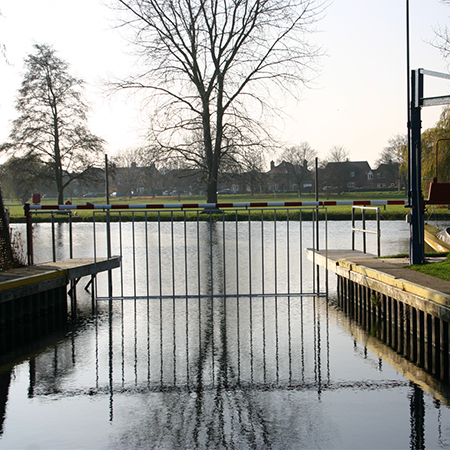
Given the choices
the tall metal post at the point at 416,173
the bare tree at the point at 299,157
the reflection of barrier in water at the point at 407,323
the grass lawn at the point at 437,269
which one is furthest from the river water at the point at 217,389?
the bare tree at the point at 299,157

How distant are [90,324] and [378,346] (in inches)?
163

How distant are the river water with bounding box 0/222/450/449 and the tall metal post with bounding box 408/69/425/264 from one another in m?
2.13

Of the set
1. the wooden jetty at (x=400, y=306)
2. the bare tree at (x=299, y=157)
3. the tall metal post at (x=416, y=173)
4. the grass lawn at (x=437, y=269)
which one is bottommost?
the wooden jetty at (x=400, y=306)

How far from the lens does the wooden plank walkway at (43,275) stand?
905 centimetres

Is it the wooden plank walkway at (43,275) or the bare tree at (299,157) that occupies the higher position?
the bare tree at (299,157)

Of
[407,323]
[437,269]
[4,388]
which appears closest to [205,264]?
[437,269]

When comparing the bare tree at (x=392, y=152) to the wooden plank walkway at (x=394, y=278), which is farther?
the bare tree at (x=392, y=152)

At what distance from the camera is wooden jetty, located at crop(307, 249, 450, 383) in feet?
22.8

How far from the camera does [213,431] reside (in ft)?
15.6

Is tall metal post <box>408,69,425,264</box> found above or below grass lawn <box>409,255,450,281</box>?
above

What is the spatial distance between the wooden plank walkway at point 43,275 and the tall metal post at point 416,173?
17.5 feet

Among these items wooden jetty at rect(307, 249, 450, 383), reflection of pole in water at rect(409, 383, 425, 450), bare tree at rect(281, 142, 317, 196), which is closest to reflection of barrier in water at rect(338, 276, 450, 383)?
wooden jetty at rect(307, 249, 450, 383)

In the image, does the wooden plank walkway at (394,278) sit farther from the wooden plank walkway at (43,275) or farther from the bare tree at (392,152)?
the bare tree at (392,152)

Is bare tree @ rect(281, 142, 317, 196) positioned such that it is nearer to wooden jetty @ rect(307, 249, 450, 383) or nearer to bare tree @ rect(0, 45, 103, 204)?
bare tree @ rect(0, 45, 103, 204)
